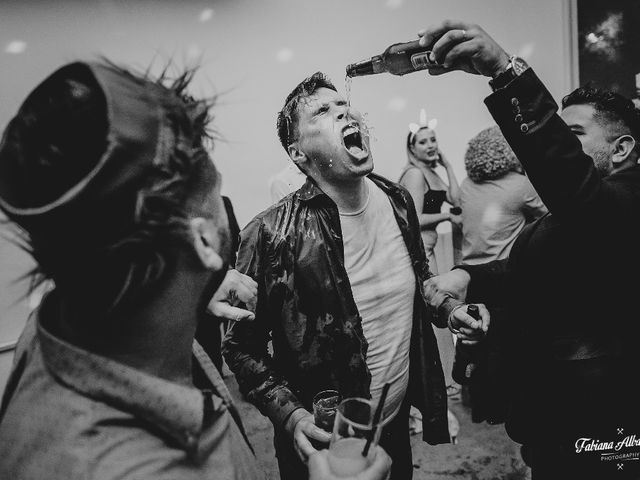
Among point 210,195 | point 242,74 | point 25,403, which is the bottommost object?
point 25,403

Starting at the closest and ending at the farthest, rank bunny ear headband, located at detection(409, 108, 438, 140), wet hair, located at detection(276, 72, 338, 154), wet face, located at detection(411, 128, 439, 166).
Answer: wet hair, located at detection(276, 72, 338, 154) → wet face, located at detection(411, 128, 439, 166) → bunny ear headband, located at detection(409, 108, 438, 140)

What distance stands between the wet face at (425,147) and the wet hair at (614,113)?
7.22 feet

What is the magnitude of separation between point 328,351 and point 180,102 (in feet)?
3.97

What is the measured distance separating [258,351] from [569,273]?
3.86 ft

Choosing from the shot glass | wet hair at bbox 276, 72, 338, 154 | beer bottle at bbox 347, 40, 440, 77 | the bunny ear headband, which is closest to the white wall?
the bunny ear headband

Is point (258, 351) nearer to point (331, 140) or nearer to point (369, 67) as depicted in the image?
point (331, 140)

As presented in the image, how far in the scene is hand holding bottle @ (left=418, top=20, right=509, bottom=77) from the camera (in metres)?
1.25

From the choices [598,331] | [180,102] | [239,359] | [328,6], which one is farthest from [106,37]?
[598,331]

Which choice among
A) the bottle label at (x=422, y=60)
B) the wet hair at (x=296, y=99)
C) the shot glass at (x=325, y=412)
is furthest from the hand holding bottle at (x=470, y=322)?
the wet hair at (x=296, y=99)

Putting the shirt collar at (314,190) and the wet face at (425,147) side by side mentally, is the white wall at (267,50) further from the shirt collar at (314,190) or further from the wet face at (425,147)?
the shirt collar at (314,190)

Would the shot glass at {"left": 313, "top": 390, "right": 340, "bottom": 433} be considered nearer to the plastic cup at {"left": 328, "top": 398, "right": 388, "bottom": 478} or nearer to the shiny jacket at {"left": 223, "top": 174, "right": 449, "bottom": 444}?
the shiny jacket at {"left": 223, "top": 174, "right": 449, "bottom": 444}

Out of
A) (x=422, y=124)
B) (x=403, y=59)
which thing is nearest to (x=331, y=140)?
(x=403, y=59)

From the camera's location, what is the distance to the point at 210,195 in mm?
902

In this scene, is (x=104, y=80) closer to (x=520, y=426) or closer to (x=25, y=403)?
(x=25, y=403)
